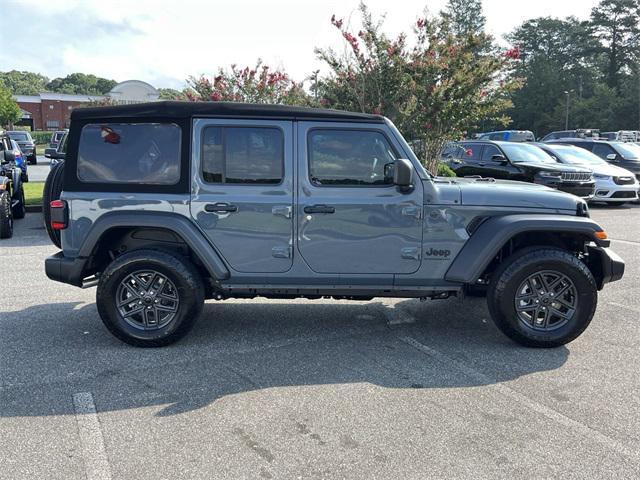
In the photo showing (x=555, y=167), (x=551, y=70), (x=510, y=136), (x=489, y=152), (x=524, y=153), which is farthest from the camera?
(x=551, y=70)

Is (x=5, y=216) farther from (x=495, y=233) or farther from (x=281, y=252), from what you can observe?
(x=495, y=233)

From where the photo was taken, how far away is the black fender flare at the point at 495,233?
180 inches

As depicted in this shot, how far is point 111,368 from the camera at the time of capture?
14.1 ft

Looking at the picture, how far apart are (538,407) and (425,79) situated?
8989 millimetres

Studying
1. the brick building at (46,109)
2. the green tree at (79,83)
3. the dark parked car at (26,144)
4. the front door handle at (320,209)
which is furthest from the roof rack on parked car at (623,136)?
the green tree at (79,83)

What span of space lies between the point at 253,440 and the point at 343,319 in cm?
238

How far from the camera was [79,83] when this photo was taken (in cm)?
12106

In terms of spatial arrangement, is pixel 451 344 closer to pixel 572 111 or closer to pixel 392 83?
pixel 392 83

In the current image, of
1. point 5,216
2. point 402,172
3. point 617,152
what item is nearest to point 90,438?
point 402,172

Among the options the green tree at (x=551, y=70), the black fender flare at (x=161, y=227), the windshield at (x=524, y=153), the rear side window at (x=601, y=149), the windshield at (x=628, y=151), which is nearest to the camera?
the black fender flare at (x=161, y=227)

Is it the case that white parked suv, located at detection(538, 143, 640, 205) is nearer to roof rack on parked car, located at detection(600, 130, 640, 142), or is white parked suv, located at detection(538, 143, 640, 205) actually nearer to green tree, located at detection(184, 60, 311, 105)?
green tree, located at detection(184, 60, 311, 105)

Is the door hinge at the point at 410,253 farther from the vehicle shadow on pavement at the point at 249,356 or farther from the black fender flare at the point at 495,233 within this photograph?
the vehicle shadow on pavement at the point at 249,356

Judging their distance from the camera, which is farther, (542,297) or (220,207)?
(542,297)

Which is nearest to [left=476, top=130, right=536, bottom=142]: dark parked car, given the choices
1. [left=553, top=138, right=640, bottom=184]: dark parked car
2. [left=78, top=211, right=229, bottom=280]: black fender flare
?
[left=553, top=138, right=640, bottom=184]: dark parked car
